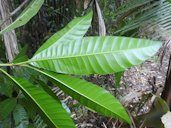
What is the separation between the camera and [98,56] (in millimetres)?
468

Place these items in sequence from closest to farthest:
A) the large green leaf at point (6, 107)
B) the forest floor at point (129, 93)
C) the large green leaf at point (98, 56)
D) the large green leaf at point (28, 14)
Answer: the large green leaf at point (98, 56) < the large green leaf at point (28, 14) < the large green leaf at point (6, 107) < the forest floor at point (129, 93)

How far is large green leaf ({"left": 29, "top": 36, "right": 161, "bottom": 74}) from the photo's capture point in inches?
18.1

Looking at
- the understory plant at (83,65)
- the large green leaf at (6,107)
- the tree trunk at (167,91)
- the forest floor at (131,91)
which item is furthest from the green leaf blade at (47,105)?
the tree trunk at (167,91)

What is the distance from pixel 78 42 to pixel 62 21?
1473 mm

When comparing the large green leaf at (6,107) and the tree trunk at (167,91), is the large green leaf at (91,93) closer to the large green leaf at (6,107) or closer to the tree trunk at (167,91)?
the large green leaf at (6,107)

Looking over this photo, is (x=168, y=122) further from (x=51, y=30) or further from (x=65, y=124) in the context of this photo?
(x=51, y=30)

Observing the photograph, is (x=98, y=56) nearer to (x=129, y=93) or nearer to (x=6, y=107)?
(x=6, y=107)

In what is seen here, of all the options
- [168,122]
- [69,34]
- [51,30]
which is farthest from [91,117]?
[69,34]

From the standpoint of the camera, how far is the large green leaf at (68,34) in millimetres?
507

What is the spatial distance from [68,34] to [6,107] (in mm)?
401

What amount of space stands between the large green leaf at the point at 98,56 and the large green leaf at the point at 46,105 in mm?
51

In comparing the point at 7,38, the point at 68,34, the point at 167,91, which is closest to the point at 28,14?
the point at 68,34

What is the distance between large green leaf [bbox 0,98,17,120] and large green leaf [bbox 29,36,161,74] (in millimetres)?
409

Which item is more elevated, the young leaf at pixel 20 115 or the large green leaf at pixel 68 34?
the large green leaf at pixel 68 34
